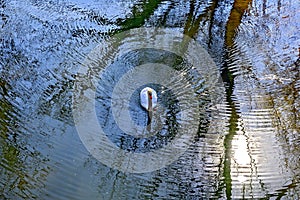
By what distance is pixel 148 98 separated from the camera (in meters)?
4.55

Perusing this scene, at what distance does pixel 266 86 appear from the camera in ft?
16.4

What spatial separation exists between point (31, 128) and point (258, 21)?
11.3 feet

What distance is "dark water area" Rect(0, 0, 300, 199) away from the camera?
4.05 meters

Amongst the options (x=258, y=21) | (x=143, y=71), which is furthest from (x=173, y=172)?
(x=258, y=21)

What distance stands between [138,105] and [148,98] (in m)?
0.18

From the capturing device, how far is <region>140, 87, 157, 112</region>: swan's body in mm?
4531

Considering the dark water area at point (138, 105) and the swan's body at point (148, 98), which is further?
the swan's body at point (148, 98)

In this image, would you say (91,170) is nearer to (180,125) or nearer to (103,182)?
(103,182)

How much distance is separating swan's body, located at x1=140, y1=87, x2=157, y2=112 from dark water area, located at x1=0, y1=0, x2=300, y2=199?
0.08 meters

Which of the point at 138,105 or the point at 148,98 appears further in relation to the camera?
the point at 138,105

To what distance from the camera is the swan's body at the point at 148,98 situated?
14.9 ft

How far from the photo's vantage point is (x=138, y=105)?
4.67m

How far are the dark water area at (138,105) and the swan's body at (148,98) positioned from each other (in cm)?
8

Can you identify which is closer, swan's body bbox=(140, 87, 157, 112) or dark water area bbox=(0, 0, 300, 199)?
dark water area bbox=(0, 0, 300, 199)
